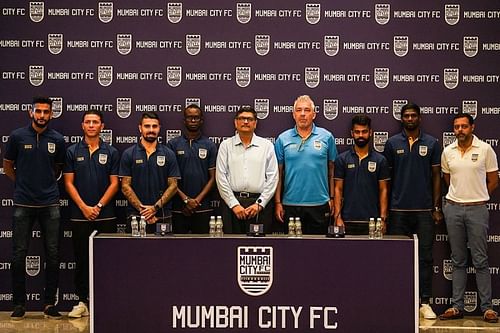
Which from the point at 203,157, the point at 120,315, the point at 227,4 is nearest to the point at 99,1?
the point at 227,4

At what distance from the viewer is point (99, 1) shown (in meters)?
7.88

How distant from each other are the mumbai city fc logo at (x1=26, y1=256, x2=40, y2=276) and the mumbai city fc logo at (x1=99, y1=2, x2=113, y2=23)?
2.59 meters

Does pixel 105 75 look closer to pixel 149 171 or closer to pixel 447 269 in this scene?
pixel 149 171

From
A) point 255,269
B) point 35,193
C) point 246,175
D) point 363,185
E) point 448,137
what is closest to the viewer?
point 255,269

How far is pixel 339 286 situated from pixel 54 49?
393 centimetres

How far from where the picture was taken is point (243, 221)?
24.4 feet

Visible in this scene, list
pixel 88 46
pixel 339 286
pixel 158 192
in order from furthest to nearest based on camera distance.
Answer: pixel 88 46 < pixel 158 192 < pixel 339 286

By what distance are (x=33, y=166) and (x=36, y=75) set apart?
113cm

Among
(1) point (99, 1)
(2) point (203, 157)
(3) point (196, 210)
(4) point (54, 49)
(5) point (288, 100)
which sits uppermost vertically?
(1) point (99, 1)

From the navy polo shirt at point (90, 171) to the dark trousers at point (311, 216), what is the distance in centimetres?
181

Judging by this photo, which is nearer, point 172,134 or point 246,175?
point 246,175

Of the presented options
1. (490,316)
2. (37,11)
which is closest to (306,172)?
(490,316)

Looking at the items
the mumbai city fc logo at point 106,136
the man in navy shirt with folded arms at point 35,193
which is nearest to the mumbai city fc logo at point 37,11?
the man in navy shirt with folded arms at point 35,193

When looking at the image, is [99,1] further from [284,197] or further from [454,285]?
[454,285]
